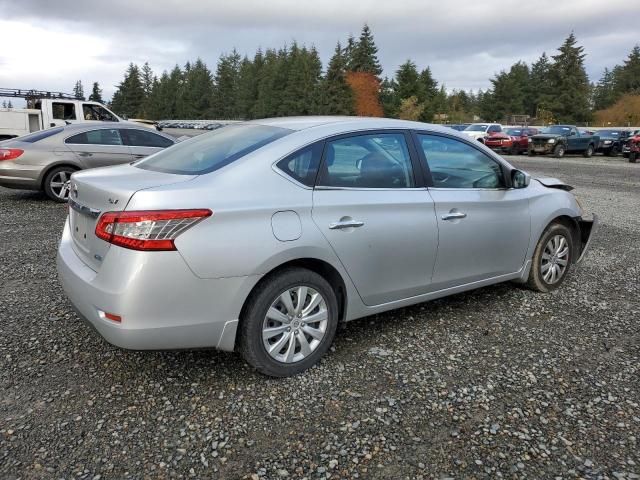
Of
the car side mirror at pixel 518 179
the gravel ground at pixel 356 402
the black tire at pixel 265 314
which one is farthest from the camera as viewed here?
the car side mirror at pixel 518 179

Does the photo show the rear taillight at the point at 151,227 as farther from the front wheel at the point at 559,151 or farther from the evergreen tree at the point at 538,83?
the evergreen tree at the point at 538,83

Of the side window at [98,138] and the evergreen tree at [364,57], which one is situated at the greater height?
the evergreen tree at [364,57]

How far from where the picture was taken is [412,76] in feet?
246

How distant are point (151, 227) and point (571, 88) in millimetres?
79983

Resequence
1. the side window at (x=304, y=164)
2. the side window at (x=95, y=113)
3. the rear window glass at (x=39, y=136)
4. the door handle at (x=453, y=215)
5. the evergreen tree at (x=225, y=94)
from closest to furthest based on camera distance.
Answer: the side window at (x=304, y=164), the door handle at (x=453, y=215), the rear window glass at (x=39, y=136), the side window at (x=95, y=113), the evergreen tree at (x=225, y=94)

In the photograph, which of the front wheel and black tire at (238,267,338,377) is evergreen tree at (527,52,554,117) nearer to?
the front wheel

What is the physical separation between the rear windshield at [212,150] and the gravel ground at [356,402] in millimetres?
1262

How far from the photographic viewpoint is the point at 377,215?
3443 millimetres

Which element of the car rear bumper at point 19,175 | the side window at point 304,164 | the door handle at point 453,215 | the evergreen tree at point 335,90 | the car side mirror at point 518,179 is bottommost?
the car rear bumper at point 19,175

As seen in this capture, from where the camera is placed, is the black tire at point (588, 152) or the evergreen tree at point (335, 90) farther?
the evergreen tree at point (335, 90)

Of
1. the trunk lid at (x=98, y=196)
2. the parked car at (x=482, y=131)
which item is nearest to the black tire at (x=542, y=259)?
the trunk lid at (x=98, y=196)

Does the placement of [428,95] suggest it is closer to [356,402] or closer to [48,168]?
[48,168]

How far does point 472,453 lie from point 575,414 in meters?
0.76

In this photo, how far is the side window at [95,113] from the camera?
1645 cm
